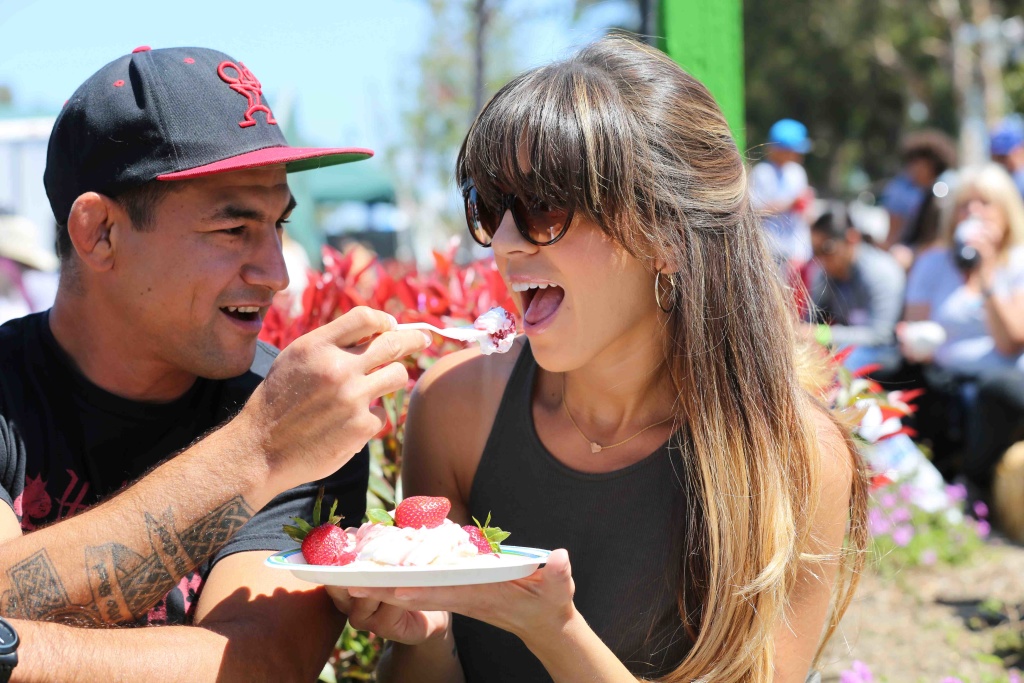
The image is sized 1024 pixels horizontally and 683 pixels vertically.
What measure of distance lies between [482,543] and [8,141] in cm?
1193

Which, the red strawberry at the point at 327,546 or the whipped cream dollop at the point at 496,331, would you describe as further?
the whipped cream dollop at the point at 496,331

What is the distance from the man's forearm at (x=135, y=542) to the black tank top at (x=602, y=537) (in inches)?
24.3

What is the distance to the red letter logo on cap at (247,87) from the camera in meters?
2.29

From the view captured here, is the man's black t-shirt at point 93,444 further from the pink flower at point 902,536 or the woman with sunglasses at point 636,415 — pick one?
the pink flower at point 902,536

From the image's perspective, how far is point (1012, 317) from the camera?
538cm

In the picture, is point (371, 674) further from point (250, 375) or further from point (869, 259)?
point (869, 259)

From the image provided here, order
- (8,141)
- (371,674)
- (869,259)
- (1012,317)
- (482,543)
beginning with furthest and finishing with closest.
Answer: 1. (8,141)
2. (869,259)
3. (1012,317)
4. (371,674)
5. (482,543)

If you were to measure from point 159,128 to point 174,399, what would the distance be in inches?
24.7

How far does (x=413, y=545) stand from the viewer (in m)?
1.69

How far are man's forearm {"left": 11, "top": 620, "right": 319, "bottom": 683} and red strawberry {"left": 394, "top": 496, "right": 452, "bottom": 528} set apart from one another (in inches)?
→ 15.1

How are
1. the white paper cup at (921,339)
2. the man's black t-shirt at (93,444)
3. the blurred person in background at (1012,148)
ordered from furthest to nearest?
the blurred person in background at (1012,148), the white paper cup at (921,339), the man's black t-shirt at (93,444)

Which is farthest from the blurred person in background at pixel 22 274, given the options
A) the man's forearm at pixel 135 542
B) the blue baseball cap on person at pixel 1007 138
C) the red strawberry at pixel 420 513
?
the blue baseball cap on person at pixel 1007 138

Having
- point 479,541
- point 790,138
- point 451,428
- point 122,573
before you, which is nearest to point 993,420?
point 451,428

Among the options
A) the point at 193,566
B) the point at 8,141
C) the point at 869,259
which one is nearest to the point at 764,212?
the point at 193,566
